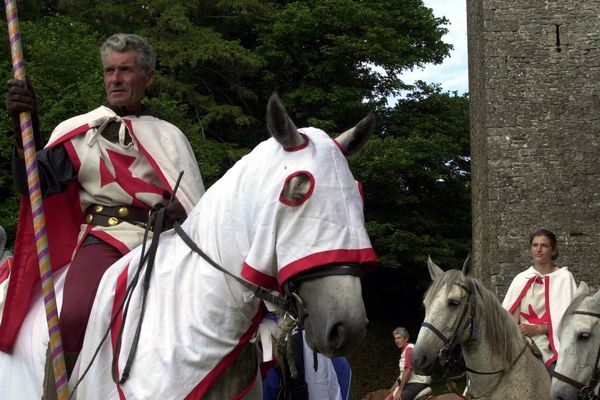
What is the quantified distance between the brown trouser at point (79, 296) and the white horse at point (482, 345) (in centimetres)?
369

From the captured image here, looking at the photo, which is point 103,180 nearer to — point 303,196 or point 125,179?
point 125,179

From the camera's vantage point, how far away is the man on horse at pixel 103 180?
4102mm

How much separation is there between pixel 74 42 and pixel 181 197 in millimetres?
17024

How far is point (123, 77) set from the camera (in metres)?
4.42

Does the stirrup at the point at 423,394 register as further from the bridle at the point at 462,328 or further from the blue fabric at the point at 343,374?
the blue fabric at the point at 343,374

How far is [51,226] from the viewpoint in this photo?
429 cm

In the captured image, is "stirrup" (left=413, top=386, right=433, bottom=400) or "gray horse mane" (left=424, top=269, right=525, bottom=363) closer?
"gray horse mane" (left=424, top=269, right=525, bottom=363)

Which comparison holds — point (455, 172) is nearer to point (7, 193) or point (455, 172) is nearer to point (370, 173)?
point (370, 173)

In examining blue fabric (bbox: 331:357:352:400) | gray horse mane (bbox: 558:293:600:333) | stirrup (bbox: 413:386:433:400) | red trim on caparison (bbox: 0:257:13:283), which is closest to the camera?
red trim on caparison (bbox: 0:257:13:283)

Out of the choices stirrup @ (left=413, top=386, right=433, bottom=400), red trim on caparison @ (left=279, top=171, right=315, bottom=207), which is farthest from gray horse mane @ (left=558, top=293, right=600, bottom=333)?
stirrup @ (left=413, top=386, right=433, bottom=400)

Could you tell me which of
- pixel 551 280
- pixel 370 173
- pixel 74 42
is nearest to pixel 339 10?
pixel 370 173

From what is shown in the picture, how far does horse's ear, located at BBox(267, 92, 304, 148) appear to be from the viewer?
3322 millimetres

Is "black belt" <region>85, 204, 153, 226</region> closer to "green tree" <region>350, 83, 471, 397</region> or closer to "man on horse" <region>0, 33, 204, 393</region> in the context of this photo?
"man on horse" <region>0, 33, 204, 393</region>

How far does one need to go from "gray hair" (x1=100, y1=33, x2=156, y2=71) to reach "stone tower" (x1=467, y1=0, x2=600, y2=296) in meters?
18.4
